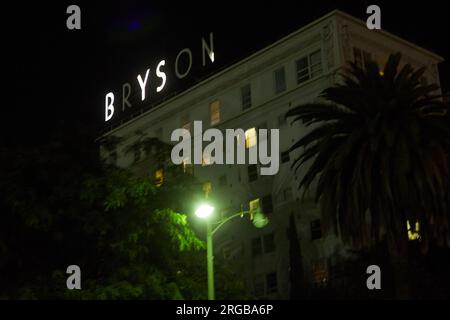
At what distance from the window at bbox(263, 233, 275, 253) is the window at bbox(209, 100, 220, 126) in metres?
12.7

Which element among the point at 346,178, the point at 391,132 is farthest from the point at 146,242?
the point at 391,132

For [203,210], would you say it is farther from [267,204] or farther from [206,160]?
[206,160]

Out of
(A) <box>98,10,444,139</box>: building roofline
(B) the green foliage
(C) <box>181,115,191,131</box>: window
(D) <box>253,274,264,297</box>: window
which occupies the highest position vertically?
(A) <box>98,10,444,139</box>: building roofline

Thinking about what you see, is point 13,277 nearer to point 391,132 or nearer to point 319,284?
point 391,132

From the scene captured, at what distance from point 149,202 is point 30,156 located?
6459 mm

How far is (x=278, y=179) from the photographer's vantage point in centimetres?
6300

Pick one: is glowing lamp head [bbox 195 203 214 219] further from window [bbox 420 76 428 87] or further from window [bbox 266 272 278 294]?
window [bbox 420 76 428 87]

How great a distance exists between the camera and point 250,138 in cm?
6650

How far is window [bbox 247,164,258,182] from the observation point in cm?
6512

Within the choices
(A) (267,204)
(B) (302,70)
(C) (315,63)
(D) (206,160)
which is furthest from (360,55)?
(D) (206,160)

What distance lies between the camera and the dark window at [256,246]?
64.2 metres

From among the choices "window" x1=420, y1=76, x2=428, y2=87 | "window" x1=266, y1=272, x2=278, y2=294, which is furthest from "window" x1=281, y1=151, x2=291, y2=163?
"window" x1=420, y1=76, x2=428, y2=87

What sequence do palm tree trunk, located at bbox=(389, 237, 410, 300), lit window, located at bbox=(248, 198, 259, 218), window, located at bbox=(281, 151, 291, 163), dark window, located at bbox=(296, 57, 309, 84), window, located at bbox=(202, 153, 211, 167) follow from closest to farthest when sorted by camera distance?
palm tree trunk, located at bbox=(389, 237, 410, 300), window, located at bbox=(281, 151, 291, 163), dark window, located at bbox=(296, 57, 309, 84), lit window, located at bbox=(248, 198, 259, 218), window, located at bbox=(202, 153, 211, 167)
